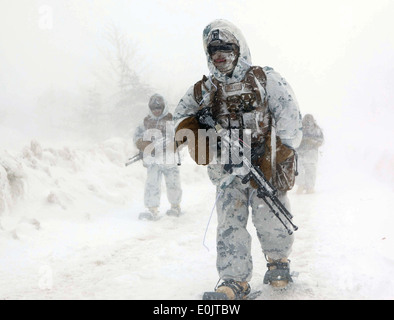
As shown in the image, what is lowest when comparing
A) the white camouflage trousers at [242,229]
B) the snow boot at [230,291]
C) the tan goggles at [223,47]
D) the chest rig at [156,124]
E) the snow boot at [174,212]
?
the snow boot at [230,291]

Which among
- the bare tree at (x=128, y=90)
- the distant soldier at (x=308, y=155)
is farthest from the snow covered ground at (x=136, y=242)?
the bare tree at (x=128, y=90)

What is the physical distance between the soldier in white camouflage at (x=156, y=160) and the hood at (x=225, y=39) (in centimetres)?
371

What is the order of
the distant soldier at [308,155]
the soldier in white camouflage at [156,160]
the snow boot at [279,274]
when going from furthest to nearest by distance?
the distant soldier at [308,155] < the soldier in white camouflage at [156,160] < the snow boot at [279,274]

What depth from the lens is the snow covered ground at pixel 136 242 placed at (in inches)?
129

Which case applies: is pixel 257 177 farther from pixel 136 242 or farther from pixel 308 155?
pixel 308 155

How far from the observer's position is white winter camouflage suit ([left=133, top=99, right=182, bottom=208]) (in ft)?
23.0

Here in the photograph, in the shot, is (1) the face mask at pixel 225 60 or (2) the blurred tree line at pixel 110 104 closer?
(1) the face mask at pixel 225 60

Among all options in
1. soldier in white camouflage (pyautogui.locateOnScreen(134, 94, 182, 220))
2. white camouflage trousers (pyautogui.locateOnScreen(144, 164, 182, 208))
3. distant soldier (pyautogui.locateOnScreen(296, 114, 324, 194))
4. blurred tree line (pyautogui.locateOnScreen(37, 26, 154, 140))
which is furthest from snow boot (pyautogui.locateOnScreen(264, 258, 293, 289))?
blurred tree line (pyautogui.locateOnScreen(37, 26, 154, 140))

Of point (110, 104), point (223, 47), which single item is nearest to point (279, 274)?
point (223, 47)

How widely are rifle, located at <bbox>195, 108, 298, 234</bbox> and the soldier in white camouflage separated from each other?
360 cm

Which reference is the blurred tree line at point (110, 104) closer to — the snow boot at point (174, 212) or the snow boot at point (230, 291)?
the snow boot at point (174, 212)

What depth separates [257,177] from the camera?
9.86 feet

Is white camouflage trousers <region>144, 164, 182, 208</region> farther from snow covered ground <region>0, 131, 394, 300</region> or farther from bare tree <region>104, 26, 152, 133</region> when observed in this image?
bare tree <region>104, 26, 152, 133</region>

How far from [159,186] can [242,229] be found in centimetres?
424
